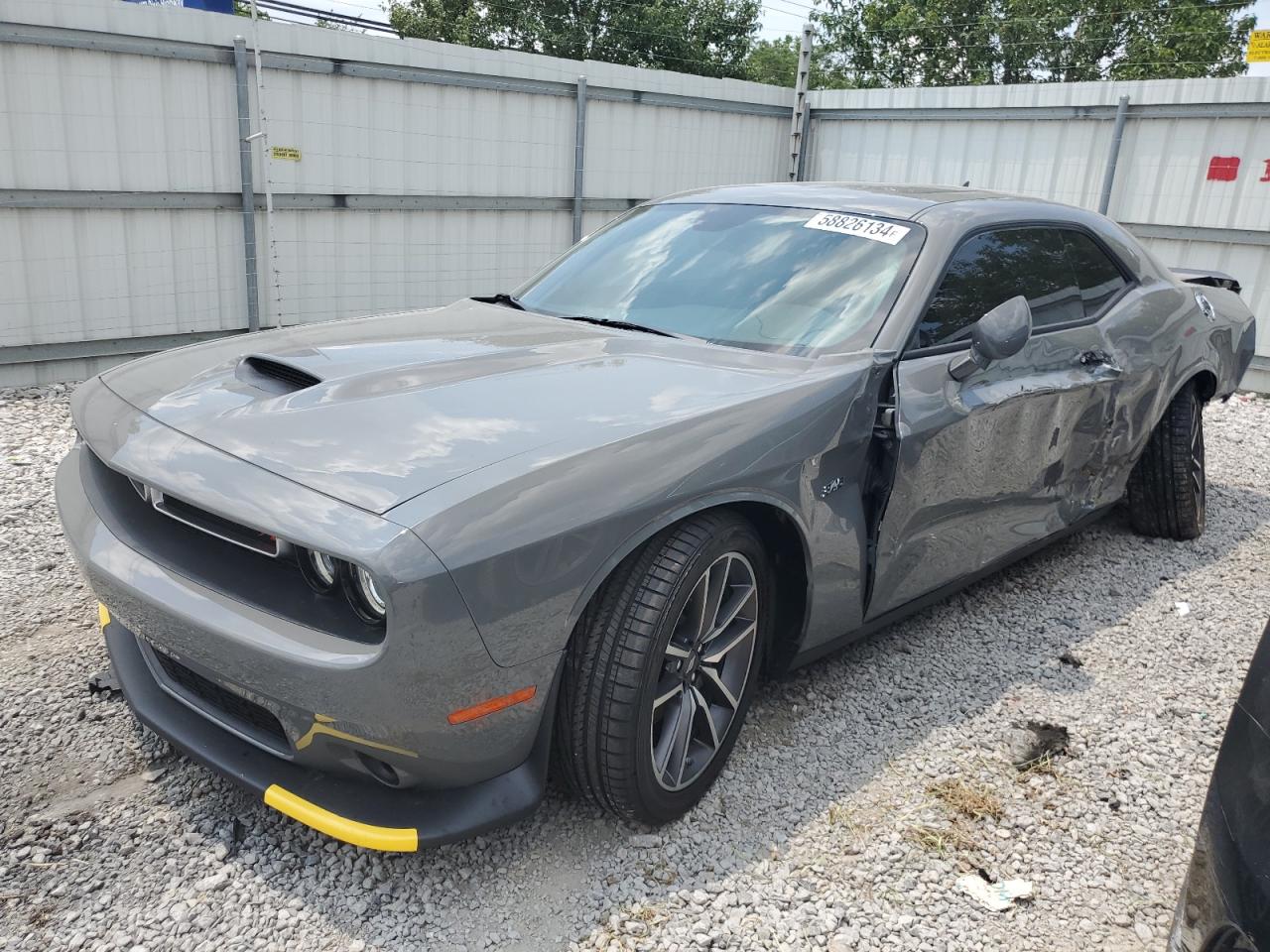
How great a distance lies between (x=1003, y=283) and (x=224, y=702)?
2777 millimetres

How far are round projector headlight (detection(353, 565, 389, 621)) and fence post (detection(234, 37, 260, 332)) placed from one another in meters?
6.22

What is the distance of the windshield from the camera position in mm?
3041

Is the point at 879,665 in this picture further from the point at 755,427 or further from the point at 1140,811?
the point at 755,427

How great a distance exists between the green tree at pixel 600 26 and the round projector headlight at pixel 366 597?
84.9 feet

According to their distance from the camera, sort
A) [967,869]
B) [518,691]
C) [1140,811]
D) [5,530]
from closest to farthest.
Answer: [518,691] < [967,869] < [1140,811] < [5,530]

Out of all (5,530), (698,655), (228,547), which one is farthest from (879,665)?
(5,530)

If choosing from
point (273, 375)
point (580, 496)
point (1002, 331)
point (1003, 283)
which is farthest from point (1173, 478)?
point (273, 375)

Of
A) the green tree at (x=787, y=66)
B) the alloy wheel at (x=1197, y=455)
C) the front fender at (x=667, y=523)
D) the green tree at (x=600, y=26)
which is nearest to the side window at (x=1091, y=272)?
the alloy wheel at (x=1197, y=455)

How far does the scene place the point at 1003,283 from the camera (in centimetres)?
347

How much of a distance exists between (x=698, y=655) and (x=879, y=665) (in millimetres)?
1213

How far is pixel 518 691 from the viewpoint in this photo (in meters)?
2.09

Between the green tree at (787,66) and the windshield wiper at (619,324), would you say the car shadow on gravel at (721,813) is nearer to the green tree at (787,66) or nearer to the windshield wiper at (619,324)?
the windshield wiper at (619,324)

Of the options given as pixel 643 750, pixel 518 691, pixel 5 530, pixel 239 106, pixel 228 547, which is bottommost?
pixel 5 530

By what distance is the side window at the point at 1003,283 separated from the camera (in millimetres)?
3162
